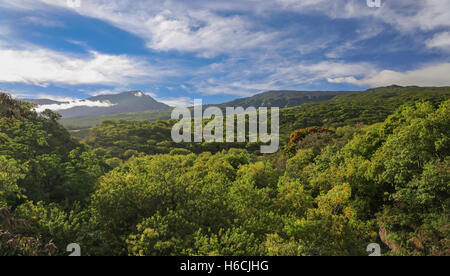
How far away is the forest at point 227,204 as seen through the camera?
1473 cm

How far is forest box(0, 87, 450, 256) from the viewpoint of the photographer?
48.3 ft

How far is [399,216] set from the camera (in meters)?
24.8

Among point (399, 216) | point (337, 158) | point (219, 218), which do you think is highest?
point (337, 158)

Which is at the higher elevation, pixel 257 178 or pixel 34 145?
pixel 34 145

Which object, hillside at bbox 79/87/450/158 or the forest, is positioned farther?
hillside at bbox 79/87/450/158

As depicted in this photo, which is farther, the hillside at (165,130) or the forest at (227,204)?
the hillside at (165,130)

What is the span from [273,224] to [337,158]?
2016 centimetres

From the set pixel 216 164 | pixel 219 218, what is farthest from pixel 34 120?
pixel 219 218

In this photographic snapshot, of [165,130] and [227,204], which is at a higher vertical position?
[165,130]

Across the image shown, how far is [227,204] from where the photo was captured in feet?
66.6

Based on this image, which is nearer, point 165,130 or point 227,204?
point 227,204
